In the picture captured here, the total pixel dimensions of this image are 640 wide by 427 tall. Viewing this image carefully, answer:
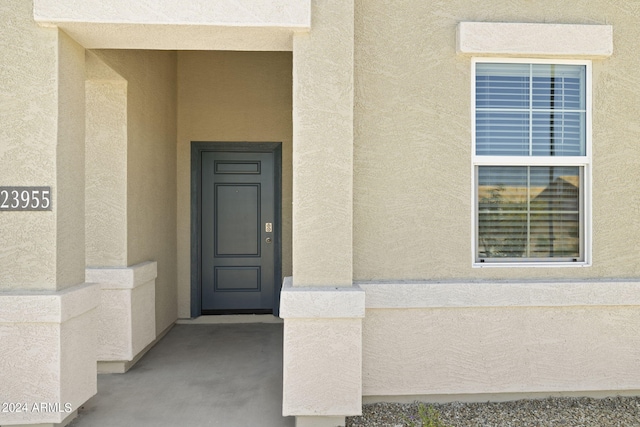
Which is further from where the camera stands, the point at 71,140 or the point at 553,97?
the point at 553,97

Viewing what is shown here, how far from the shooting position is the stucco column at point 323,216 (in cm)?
319

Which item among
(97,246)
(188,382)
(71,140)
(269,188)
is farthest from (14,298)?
(269,188)

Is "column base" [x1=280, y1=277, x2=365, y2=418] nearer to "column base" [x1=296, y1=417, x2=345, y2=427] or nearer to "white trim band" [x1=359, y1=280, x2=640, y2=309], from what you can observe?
"column base" [x1=296, y1=417, x2=345, y2=427]

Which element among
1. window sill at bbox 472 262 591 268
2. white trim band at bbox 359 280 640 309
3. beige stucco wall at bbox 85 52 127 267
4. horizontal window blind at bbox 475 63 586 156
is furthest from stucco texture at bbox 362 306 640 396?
beige stucco wall at bbox 85 52 127 267

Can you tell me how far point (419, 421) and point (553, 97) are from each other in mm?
2685

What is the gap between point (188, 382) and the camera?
416 cm

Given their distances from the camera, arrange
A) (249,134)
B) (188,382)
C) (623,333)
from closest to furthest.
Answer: (623,333)
(188,382)
(249,134)

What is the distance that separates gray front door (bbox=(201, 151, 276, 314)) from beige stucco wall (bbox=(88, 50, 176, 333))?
57cm

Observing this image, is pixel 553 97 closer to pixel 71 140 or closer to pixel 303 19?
pixel 303 19

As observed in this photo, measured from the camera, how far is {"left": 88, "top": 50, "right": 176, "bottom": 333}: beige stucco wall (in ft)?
14.9

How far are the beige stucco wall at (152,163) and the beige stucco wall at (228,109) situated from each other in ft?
0.57

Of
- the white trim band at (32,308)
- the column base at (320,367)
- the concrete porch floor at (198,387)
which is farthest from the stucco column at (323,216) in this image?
the white trim band at (32,308)

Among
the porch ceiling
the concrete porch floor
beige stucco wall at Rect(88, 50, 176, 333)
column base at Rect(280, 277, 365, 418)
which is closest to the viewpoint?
the porch ceiling

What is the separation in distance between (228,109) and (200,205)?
4.53 ft
